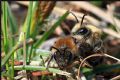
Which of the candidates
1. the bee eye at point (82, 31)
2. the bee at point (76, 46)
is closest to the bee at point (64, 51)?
the bee at point (76, 46)

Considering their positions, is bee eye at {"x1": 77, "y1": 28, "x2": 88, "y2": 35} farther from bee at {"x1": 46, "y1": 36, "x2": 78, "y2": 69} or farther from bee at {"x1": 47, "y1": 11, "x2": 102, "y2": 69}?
bee at {"x1": 46, "y1": 36, "x2": 78, "y2": 69}

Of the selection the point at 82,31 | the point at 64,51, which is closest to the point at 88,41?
the point at 82,31

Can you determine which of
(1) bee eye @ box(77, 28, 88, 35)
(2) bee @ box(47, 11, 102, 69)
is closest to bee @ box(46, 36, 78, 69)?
(2) bee @ box(47, 11, 102, 69)

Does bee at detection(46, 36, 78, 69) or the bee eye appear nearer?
bee at detection(46, 36, 78, 69)

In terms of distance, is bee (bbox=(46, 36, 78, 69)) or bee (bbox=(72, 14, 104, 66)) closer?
bee (bbox=(46, 36, 78, 69))

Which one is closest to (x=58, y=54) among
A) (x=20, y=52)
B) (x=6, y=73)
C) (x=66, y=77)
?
(x=66, y=77)

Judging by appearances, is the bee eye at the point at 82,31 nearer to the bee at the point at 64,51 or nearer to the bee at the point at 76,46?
the bee at the point at 76,46

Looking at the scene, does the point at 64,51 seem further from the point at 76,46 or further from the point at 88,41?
the point at 88,41

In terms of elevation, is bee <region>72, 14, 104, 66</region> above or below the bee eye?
below
